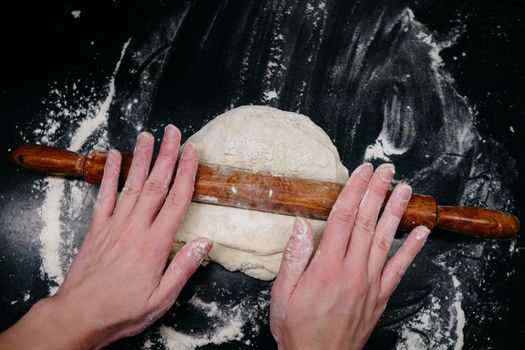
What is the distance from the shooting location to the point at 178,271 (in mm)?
1211

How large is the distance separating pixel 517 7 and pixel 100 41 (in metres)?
2.29

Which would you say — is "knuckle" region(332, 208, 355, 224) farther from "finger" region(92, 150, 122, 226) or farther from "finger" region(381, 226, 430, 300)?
"finger" region(92, 150, 122, 226)

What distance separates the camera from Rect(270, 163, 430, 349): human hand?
1167mm

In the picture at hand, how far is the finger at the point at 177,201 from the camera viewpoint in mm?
1235

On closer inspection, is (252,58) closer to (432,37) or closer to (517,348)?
(432,37)

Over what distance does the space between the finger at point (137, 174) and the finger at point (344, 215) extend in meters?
0.65

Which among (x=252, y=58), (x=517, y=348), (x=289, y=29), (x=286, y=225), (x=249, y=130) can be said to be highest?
(x=289, y=29)

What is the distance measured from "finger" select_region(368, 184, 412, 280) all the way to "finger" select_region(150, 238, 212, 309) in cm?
55

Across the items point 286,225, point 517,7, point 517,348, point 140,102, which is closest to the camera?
point 286,225

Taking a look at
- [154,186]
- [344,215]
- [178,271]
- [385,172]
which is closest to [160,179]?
[154,186]

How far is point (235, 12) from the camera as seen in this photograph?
6.64 ft

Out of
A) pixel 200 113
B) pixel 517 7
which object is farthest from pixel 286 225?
pixel 517 7

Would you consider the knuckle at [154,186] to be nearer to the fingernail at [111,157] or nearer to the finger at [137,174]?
the finger at [137,174]

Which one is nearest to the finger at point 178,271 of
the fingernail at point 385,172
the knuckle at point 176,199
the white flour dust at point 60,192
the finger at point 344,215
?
the knuckle at point 176,199
